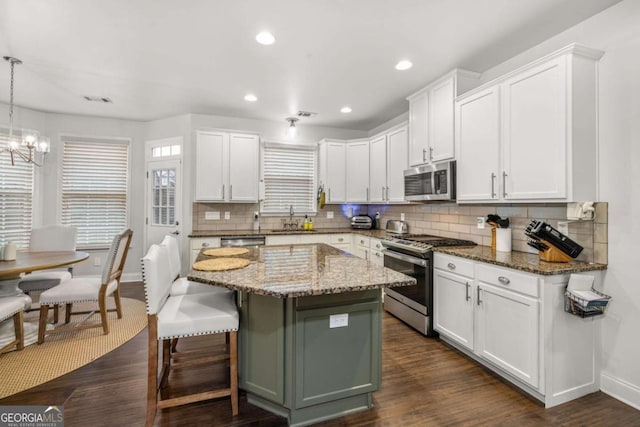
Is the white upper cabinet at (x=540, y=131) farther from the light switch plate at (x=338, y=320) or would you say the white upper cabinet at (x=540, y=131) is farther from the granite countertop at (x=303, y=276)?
the light switch plate at (x=338, y=320)

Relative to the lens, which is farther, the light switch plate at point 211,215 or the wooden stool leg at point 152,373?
the light switch plate at point 211,215

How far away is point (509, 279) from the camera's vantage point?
2.12 metres

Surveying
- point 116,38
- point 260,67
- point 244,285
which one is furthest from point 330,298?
point 116,38

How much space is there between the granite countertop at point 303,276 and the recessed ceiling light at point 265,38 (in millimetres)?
1801

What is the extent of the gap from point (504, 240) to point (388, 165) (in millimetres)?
1960

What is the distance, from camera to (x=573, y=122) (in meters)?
2.00

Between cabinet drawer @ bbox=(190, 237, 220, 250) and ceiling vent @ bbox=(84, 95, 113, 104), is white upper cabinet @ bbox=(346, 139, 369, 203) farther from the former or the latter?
ceiling vent @ bbox=(84, 95, 113, 104)

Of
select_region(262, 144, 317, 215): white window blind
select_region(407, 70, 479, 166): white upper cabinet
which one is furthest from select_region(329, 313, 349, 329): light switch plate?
select_region(262, 144, 317, 215): white window blind

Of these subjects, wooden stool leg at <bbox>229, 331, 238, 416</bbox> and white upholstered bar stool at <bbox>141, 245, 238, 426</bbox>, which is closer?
white upholstered bar stool at <bbox>141, 245, 238, 426</bbox>

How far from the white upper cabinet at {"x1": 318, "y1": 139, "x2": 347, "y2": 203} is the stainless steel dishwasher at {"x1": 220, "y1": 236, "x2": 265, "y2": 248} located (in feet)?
4.27

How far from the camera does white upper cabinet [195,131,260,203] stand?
4250 millimetres

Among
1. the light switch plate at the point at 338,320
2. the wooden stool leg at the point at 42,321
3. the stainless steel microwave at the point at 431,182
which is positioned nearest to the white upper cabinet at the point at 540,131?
the stainless steel microwave at the point at 431,182

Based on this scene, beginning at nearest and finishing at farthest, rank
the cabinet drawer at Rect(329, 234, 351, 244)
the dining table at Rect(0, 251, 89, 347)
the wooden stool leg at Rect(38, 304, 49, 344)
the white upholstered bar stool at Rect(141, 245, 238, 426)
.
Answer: the white upholstered bar stool at Rect(141, 245, 238, 426)
the dining table at Rect(0, 251, 89, 347)
the wooden stool leg at Rect(38, 304, 49, 344)
the cabinet drawer at Rect(329, 234, 351, 244)

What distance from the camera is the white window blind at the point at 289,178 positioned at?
4.90m
